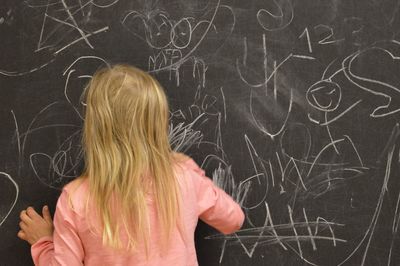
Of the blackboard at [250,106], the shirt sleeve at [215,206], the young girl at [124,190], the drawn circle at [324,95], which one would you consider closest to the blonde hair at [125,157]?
the young girl at [124,190]

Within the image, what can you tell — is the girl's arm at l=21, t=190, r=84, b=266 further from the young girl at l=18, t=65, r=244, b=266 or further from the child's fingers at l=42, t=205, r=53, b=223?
the child's fingers at l=42, t=205, r=53, b=223

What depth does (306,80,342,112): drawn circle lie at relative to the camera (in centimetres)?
188

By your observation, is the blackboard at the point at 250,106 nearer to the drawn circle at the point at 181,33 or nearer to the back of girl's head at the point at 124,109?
the drawn circle at the point at 181,33

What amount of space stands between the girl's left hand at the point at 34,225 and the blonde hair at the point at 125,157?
0.35m

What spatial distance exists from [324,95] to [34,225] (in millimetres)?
1052

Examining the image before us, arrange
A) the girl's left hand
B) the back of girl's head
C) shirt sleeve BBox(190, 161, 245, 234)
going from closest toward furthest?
the back of girl's head → shirt sleeve BBox(190, 161, 245, 234) → the girl's left hand

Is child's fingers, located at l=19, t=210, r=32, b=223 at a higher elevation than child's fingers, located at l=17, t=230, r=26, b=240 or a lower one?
higher

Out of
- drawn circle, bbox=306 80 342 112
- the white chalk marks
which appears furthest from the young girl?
drawn circle, bbox=306 80 342 112

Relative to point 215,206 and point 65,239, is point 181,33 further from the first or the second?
point 65,239

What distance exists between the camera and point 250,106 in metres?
1.88

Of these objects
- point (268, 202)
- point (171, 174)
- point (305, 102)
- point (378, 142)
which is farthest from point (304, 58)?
point (171, 174)

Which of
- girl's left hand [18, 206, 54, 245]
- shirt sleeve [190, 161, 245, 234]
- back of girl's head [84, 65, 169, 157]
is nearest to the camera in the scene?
back of girl's head [84, 65, 169, 157]

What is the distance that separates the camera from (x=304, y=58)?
1.88m

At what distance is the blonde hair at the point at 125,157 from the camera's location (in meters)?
1.56
